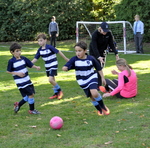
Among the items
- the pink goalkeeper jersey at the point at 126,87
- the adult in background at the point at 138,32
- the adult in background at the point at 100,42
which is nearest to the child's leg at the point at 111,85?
the pink goalkeeper jersey at the point at 126,87

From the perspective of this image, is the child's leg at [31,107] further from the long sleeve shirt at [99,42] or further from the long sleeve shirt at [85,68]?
the long sleeve shirt at [99,42]

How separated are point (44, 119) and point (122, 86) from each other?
7.18ft

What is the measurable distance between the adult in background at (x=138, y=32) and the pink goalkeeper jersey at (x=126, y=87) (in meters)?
10.5

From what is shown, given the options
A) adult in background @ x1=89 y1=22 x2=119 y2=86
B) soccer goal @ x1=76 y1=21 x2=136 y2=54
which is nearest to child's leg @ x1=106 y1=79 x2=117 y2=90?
→ adult in background @ x1=89 y1=22 x2=119 y2=86

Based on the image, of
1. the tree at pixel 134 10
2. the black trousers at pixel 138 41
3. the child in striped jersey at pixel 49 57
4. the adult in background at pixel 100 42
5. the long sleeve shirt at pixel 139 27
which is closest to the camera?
the child in striped jersey at pixel 49 57

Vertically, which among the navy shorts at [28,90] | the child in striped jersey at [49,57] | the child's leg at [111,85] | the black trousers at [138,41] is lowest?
the black trousers at [138,41]

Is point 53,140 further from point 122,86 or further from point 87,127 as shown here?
point 122,86

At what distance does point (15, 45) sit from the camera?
6695 millimetres

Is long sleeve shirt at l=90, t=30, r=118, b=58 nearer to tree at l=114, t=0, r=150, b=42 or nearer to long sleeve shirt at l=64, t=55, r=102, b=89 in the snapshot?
long sleeve shirt at l=64, t=55, r=102, b=89

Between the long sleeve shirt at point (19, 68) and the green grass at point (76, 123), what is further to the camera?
the long sleeve shirt at point (19, 68)

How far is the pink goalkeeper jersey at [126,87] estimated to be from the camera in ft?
25.5

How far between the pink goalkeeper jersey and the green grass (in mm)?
180

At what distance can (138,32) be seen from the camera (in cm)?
1814

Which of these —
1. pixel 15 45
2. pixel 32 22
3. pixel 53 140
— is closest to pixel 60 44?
pixel 32 22
